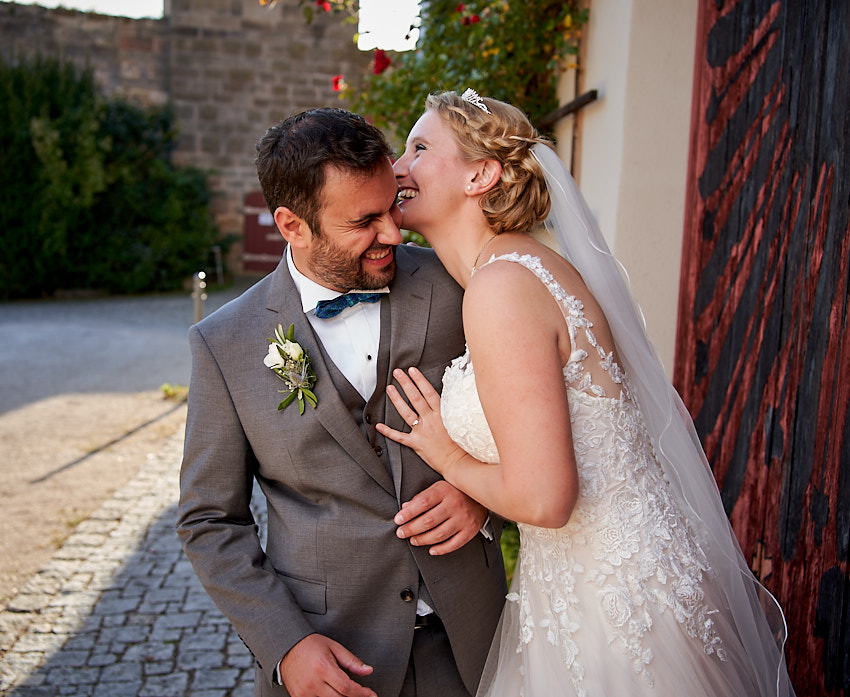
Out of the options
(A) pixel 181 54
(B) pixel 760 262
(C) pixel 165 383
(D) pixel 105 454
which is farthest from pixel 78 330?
(B) pixel 760 262

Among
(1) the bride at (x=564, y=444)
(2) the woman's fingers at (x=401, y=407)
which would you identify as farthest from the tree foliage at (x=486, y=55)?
(2) the woman's fingers at (x=401, y=407)

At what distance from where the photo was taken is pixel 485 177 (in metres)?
2.06

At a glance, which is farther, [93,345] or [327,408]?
[93,345]

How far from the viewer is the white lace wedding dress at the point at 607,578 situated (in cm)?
188

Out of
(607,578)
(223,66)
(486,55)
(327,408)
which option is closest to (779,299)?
(607,578)

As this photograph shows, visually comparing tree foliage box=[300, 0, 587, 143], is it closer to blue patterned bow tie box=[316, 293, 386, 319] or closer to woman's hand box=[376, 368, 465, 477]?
blue patterned bow tie box=[316, 293, 386, 319]

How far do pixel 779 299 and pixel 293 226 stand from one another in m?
1.59

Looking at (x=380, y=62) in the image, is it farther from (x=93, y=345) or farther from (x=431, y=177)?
(x=93, y=345)

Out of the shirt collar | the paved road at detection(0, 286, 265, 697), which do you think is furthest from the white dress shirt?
the paved road at detection(0, 286, 265, 697)

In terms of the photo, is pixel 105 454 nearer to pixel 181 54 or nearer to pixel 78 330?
pixel 78 330

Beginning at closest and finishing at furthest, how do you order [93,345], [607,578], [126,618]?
[607,578], [126,618], [93,345]

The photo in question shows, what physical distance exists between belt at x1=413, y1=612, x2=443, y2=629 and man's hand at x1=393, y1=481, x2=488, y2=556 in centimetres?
20

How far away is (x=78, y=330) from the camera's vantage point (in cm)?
1204

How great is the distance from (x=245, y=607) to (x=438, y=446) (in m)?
0.58
